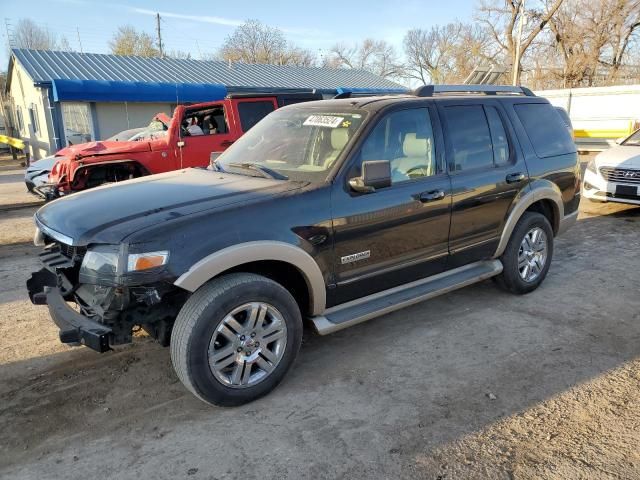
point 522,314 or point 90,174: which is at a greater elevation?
point 90,174

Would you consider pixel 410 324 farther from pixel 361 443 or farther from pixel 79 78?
pixel 79 78

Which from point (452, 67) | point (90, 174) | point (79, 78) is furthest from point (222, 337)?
point (452, 67)

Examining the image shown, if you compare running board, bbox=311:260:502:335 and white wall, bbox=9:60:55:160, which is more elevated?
white wall, bbox=9:60:55:160

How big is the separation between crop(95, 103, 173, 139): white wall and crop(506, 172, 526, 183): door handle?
17.9 meters

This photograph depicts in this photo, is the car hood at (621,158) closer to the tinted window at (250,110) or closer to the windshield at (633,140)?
the windshield at (633,140)

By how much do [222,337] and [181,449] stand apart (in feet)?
2.16

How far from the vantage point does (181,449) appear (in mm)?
2783

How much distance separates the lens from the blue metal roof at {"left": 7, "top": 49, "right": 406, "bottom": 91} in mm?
20453

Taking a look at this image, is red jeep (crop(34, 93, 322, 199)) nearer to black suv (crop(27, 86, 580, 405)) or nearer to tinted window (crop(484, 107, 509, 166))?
black suv (crop(27, 86, 580, 405))

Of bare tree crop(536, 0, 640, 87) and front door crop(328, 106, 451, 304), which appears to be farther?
bare tree crop(536, 0, 640, 87)

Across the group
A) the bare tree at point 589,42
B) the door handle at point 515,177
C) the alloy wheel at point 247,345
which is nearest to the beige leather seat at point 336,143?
the alloy wheel at point 247,345

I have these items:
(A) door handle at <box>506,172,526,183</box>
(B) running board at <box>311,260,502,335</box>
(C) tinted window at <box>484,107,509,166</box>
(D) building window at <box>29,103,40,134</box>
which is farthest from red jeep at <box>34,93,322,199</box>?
(D) building window at <box>29,103,40,134</box>

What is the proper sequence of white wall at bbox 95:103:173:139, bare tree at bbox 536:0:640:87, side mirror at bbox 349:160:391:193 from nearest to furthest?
side mirror at bbox 349:160:391:193 → white wall at bbox 95:103:173:139 → bare tree at bbox 536:0:640:87

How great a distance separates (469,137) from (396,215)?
3.91 feet
